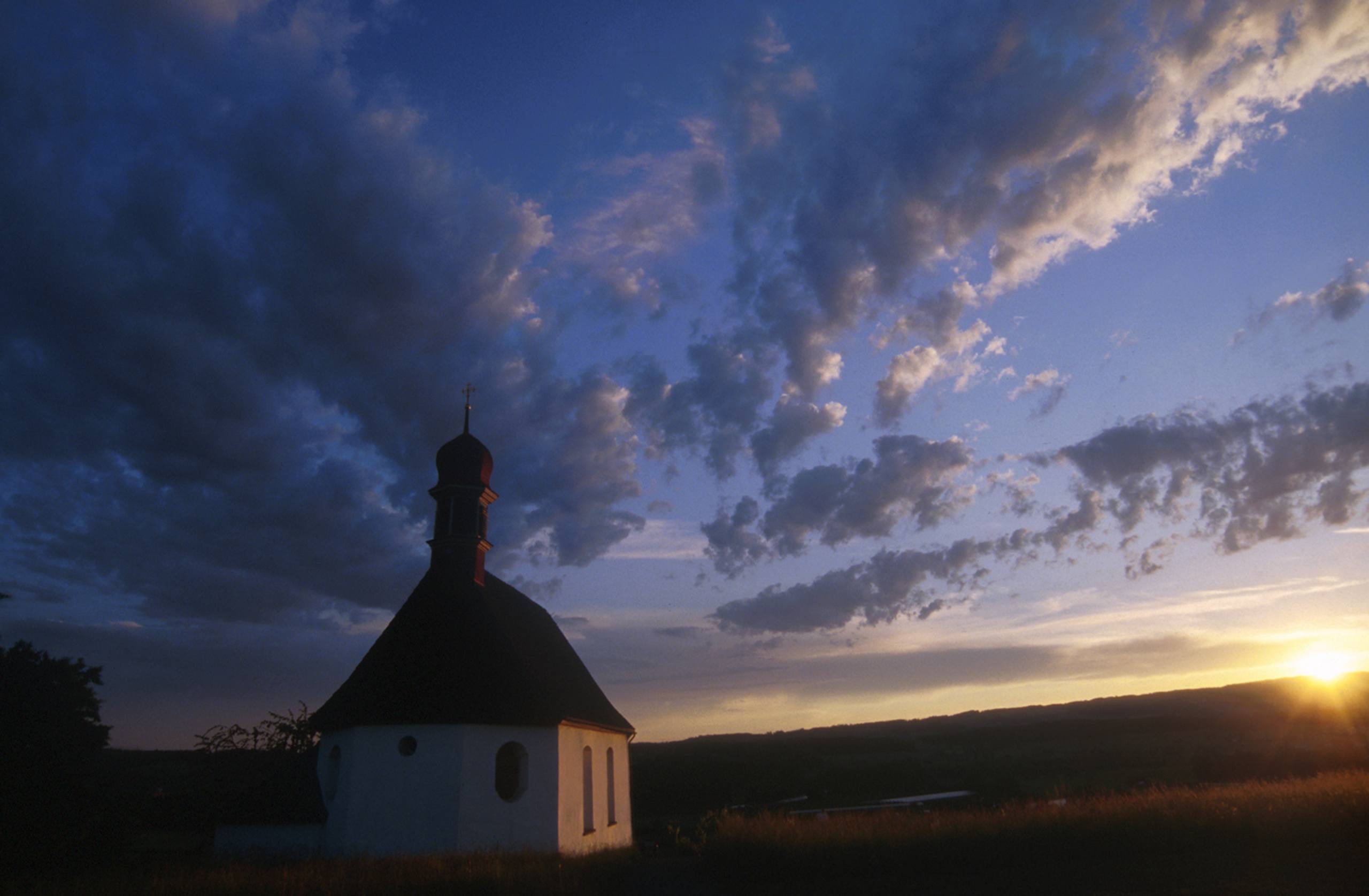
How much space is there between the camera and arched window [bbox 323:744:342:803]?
18109mm

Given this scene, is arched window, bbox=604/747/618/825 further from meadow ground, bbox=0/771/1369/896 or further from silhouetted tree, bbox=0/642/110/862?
silhouetted tree, bbox=0/642/110/862

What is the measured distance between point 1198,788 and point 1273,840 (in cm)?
598

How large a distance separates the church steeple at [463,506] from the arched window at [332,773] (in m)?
5.38

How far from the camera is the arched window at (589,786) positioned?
20750 millimetres

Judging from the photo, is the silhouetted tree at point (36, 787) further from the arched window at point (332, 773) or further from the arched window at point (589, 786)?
the arched window at point (589, 786)

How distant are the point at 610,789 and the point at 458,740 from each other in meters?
7.36

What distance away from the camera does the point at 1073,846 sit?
51.9 ft

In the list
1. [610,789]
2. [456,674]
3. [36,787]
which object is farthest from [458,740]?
[36,787]

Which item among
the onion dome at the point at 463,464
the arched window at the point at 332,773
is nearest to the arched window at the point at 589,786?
the arched window at the point at 332,773

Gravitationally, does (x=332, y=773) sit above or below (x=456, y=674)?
below

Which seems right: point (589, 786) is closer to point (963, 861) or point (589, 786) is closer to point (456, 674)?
point (456, 674)

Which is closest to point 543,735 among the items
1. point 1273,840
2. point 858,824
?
point 858,824

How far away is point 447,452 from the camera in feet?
76.6

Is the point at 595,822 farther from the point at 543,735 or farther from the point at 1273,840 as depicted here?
the point at 1273,840
